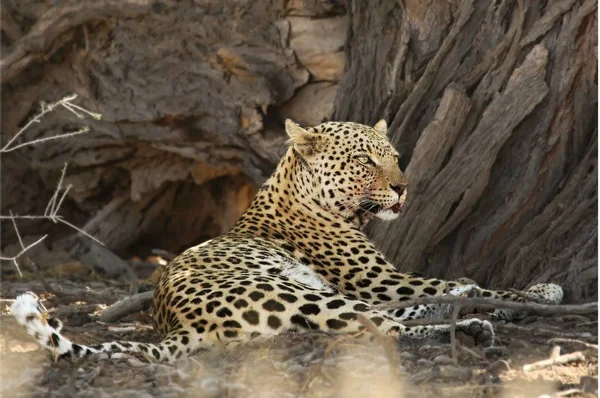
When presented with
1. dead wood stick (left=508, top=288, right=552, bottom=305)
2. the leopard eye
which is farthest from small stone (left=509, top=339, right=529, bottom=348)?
the leopard eye

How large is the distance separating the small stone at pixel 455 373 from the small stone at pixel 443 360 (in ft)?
0.40

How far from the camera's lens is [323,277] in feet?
22.5

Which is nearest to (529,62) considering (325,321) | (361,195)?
(361,195)

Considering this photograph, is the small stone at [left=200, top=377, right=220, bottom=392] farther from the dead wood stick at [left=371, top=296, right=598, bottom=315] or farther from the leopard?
the dead wood stick at [left=371, top=296, right=598, bottom=315]

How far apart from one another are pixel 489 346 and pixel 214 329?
1.46 meters

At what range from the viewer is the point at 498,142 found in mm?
7238

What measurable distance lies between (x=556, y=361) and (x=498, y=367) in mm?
281

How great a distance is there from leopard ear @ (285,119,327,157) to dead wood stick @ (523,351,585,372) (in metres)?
2.83

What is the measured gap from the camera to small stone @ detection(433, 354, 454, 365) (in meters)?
5.00

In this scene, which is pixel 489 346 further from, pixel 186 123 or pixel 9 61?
pixel 9 61

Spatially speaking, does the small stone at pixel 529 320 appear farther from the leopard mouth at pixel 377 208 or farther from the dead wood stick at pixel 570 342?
the leopard mouth at pixel 377 208

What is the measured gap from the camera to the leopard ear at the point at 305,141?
718 cm

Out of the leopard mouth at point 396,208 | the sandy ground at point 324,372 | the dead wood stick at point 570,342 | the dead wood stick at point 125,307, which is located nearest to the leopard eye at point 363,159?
the leopard mouth at point 396,208

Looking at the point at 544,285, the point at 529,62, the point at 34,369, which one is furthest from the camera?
the point at 529,62
